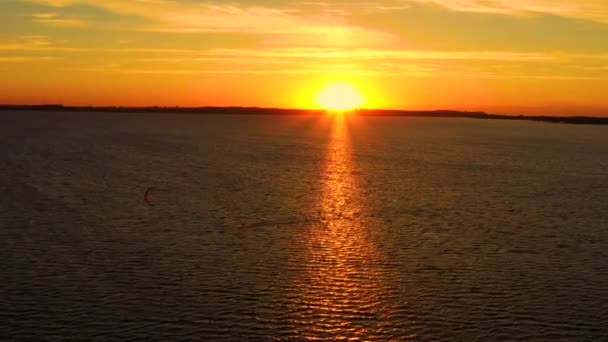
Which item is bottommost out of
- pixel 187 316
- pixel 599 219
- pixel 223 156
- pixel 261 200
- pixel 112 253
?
pixel 187 316

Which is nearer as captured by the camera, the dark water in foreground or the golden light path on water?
the golden light path on water

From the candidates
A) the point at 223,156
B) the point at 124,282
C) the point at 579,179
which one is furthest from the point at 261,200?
the point at 223,156

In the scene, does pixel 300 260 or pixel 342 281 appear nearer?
pixel 342 281

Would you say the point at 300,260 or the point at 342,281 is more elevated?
the point at 300,260

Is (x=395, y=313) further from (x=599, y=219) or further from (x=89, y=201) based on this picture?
(x=89, y=201)
